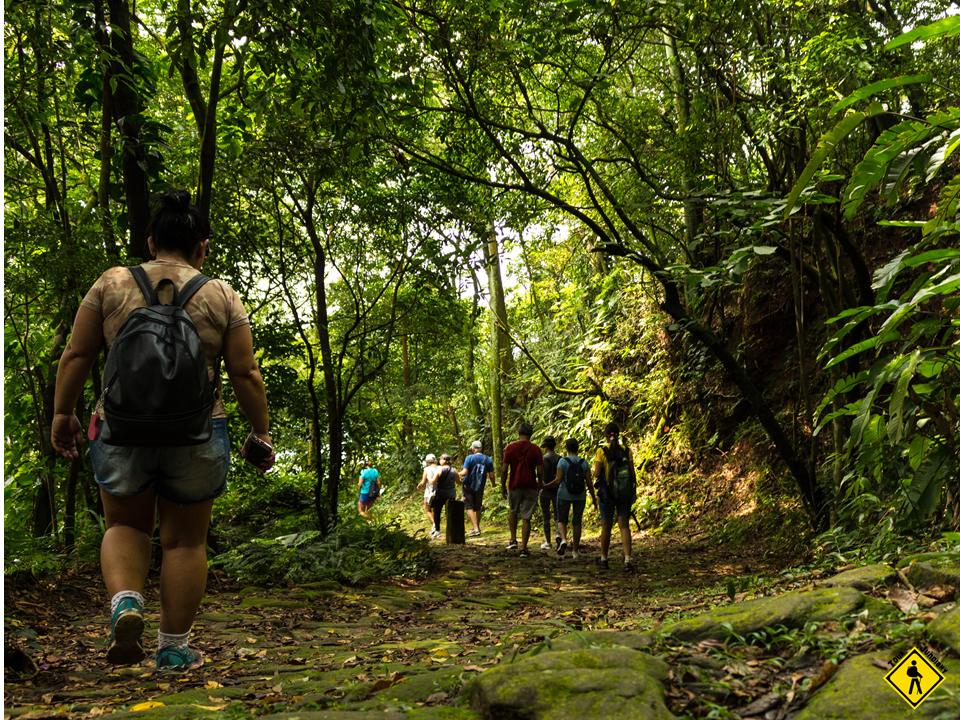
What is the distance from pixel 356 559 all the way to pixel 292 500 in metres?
4.50

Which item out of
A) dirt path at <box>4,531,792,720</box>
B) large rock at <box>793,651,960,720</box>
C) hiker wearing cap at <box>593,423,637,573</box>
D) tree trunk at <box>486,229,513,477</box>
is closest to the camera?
large rock at <box>793,651,960,720</box>

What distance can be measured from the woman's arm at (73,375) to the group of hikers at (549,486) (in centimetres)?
730

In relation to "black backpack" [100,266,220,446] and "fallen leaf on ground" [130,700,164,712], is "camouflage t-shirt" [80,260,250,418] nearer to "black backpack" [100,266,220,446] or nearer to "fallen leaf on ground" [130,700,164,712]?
"black backpack" [100,266,220,446]

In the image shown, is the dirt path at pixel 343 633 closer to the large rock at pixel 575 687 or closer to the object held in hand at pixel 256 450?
the large rock at pixel 575 687

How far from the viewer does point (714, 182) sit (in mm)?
8203

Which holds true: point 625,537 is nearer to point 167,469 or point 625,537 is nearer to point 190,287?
point 167,469

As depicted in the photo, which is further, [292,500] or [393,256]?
[292,500]

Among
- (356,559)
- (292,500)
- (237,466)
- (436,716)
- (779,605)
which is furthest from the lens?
(292,500)

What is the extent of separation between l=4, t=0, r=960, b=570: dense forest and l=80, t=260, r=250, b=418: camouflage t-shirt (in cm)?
260

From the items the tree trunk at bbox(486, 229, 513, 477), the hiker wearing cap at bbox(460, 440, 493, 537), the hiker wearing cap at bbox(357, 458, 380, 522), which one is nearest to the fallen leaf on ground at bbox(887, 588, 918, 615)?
the hiker wearing cap at bbox(460, 440, 493, 537)

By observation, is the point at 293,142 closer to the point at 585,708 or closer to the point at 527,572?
the point at 527,572

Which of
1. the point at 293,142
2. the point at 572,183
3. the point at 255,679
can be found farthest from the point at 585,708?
the point at 572,183

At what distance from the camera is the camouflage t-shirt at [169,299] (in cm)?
318

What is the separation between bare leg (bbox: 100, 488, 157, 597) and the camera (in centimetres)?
309
